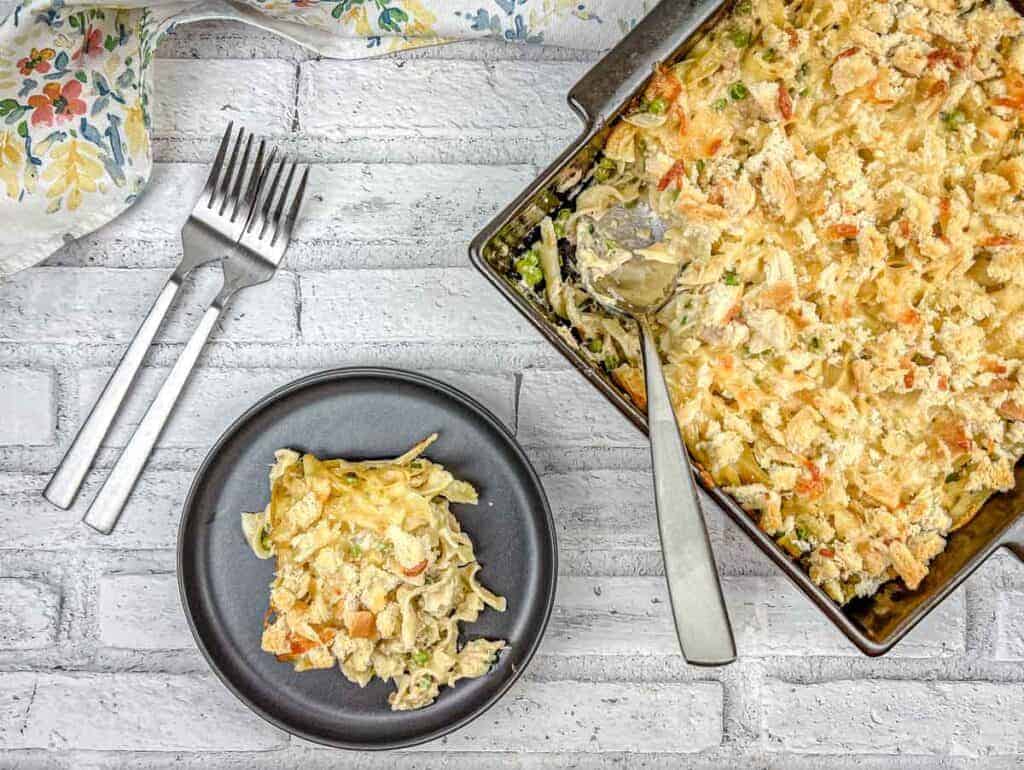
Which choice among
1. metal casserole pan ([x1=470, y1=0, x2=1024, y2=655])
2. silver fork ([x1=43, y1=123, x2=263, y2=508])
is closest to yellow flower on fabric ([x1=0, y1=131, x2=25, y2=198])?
silver fork ([x1=43, y1=123, x2=263, y2=508])

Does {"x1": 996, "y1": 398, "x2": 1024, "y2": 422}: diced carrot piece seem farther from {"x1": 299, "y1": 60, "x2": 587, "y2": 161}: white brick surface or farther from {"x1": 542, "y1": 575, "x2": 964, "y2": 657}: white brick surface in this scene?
{"x1": 299, "y1": 60, "x2": 587, "y2": 161}: white brick surface

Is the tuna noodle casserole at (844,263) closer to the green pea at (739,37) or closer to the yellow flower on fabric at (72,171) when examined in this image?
the green pea at (739,37)

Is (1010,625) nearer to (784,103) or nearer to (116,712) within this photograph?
(784,103)

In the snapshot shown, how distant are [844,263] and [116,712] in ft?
5.18

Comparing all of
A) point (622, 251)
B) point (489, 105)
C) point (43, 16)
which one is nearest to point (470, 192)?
point (489, 105)

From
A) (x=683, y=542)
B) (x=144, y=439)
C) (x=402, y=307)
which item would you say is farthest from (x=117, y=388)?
(x=683, y=542)

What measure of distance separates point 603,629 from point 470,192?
2.90ft

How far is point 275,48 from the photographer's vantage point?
1.80 meters

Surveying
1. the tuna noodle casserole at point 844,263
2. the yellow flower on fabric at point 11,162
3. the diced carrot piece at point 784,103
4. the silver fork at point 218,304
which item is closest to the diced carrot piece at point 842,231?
the tuna noodle casserole at point 844,263

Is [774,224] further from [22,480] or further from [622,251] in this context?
[22,480]

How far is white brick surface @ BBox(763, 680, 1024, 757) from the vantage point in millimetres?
1811

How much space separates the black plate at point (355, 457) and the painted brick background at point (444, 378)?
0.44 ft

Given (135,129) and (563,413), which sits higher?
(135,129)

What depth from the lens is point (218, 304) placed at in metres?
1.73
